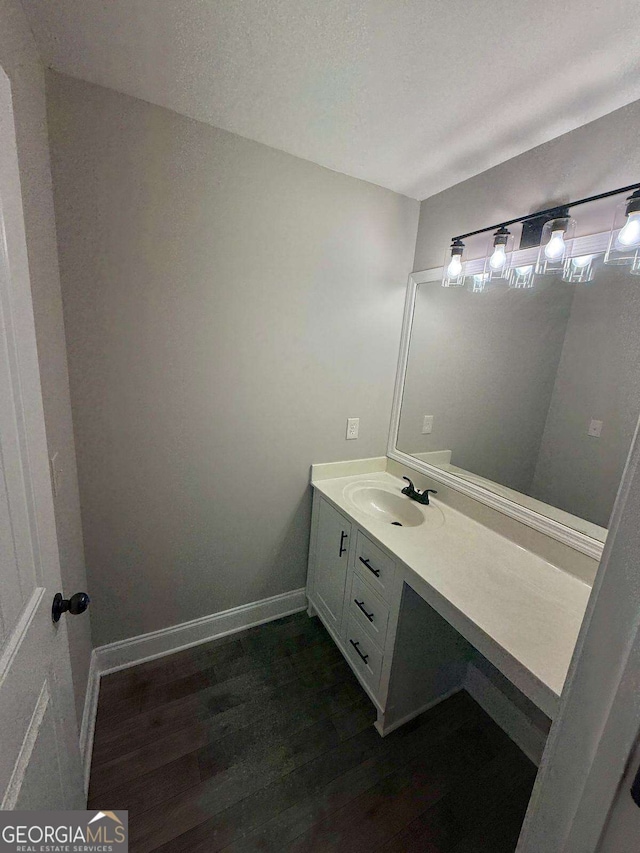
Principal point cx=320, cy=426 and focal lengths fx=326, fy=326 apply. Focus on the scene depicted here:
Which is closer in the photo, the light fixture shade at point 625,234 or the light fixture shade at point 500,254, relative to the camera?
the light fixture shade at point 625,234

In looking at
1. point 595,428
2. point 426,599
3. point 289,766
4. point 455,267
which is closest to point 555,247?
point 455,267

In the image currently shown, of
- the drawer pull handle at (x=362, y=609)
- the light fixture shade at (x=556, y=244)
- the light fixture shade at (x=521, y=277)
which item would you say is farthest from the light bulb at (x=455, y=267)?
the drawer pull handle at (x=362, y=609)

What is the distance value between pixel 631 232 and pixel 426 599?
4.56 feet

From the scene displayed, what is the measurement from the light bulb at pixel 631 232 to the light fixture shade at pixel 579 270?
109 millimetres

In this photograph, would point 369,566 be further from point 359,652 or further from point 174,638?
point 174,638

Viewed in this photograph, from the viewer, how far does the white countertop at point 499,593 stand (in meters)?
0.89

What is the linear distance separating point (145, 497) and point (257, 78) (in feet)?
5.45

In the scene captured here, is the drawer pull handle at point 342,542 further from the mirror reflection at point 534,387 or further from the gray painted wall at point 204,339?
the mirror reflection at point 534,387

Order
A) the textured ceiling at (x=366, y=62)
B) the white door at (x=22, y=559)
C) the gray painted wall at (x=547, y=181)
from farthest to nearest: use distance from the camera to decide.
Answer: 1. the gray painted wall at (x=547, y=181)
2. the textured ceiling at (x=366, y=62)
3. the white door at (x=22, y=559)

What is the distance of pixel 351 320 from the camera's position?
180 cm

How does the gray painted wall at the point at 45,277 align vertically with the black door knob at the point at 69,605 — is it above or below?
above

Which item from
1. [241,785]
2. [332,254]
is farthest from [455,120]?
[241,785]

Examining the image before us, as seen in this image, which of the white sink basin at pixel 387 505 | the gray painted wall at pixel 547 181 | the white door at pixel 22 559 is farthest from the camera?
the white sink basin at pixel 387 505

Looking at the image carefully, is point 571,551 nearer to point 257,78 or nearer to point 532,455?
point 532,455
